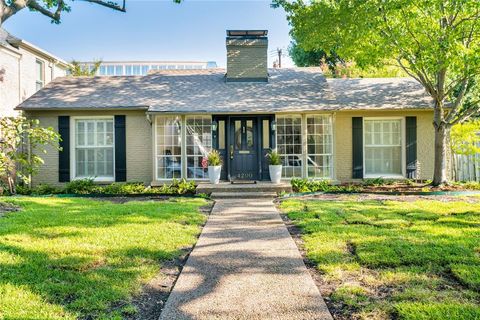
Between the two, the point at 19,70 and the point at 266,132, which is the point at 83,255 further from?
the point at 19,70

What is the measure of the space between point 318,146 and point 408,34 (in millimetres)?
4190

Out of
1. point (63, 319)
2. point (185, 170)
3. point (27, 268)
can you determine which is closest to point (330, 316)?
point (63, 319)

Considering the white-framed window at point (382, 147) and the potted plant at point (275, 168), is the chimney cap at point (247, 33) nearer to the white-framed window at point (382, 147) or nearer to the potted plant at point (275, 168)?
the white-framed window at point (382, 147)

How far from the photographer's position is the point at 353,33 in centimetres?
1005

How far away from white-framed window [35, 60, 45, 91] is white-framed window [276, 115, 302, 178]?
9402 mm

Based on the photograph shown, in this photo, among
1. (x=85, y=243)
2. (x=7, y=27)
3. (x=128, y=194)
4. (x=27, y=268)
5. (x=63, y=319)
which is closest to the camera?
(x=63, y=319)

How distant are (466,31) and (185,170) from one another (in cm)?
905

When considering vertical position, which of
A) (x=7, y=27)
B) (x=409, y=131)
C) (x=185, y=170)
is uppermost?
(x=7, y=27)

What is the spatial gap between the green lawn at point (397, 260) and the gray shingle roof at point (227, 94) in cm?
546

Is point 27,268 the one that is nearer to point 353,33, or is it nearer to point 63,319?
point 63,319

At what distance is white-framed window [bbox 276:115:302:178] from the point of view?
39.7 ft

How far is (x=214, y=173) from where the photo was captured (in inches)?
439

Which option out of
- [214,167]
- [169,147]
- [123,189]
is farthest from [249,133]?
[123,189]

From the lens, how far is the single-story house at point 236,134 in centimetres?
1193
